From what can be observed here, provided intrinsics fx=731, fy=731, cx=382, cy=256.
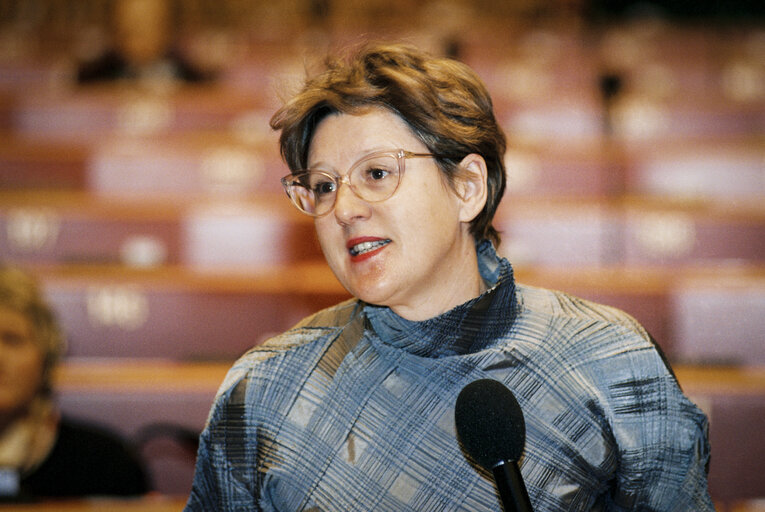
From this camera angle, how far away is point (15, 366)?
116 cm

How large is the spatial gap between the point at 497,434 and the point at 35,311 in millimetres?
963

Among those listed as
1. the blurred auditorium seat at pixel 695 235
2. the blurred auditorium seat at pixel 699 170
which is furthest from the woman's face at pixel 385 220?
the blurred auditorium seat at pixel 699 170

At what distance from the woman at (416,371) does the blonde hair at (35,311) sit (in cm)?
65

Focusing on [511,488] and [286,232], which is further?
[286,232]

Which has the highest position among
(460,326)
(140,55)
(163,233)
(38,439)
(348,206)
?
(140,55)

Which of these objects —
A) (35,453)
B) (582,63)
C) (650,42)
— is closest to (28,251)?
(35,453)

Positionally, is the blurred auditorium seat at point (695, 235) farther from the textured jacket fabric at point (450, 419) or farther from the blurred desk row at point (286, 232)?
the textured jacket fabric at point (450, 419)

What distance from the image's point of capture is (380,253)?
0.64 m

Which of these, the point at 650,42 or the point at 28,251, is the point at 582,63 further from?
the point at 28,251

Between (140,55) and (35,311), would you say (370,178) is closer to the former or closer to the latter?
(35,311)

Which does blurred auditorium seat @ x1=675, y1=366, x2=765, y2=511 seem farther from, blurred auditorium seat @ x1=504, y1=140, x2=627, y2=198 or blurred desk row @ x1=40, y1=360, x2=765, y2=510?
blurred auditorium seat @ x1=504, y1=140, x2=627, y2=198

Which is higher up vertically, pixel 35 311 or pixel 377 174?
pixel 377 174

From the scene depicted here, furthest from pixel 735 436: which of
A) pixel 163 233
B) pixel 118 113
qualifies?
pixel 118 113

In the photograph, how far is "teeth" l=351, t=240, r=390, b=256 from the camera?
64 cm
